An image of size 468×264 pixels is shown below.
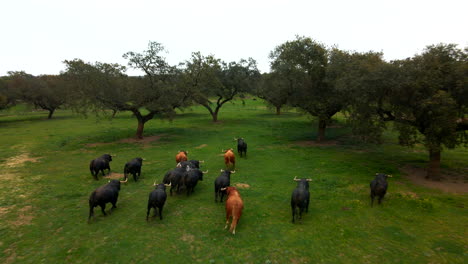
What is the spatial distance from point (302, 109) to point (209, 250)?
748 inches

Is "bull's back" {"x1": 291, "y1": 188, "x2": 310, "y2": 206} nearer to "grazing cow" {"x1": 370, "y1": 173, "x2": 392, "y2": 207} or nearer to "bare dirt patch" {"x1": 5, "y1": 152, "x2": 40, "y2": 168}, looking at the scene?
"grazing cow" {"x1": 370, "y1": 173, "x2": 392, "y2": 207}

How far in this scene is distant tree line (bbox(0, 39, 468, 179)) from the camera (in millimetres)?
13070

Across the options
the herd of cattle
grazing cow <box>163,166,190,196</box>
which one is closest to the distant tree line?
the herd of cattle

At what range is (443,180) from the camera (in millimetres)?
14336

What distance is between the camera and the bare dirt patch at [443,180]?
13133 mm

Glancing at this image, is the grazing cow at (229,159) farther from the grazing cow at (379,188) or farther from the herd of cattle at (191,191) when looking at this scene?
the grazing cow at (379,188)

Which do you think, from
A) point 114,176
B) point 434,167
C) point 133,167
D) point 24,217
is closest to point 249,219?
point 133,167

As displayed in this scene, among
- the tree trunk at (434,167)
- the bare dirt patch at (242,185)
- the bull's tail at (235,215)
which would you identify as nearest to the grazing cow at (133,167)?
the bare dirt patch at (242,185)

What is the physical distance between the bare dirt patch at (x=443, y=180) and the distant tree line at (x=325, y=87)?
89 centimetres

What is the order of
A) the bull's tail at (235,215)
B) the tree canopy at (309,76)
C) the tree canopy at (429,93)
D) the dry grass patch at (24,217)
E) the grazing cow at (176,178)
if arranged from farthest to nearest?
the tree canopy at (309,76) → the grazing cow at (176,178) → the tree canopy at (429,93) → the dry grass patch at (24,217) → the bull's tail at (235,215)

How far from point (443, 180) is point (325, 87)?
1227 cm

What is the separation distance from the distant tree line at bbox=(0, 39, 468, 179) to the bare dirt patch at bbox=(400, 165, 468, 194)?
888 mm

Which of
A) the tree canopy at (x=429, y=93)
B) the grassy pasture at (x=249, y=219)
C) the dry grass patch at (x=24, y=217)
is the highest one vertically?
the tree canopy at (x=429, y=93)

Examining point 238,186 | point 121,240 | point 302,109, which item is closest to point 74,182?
point 121,240
